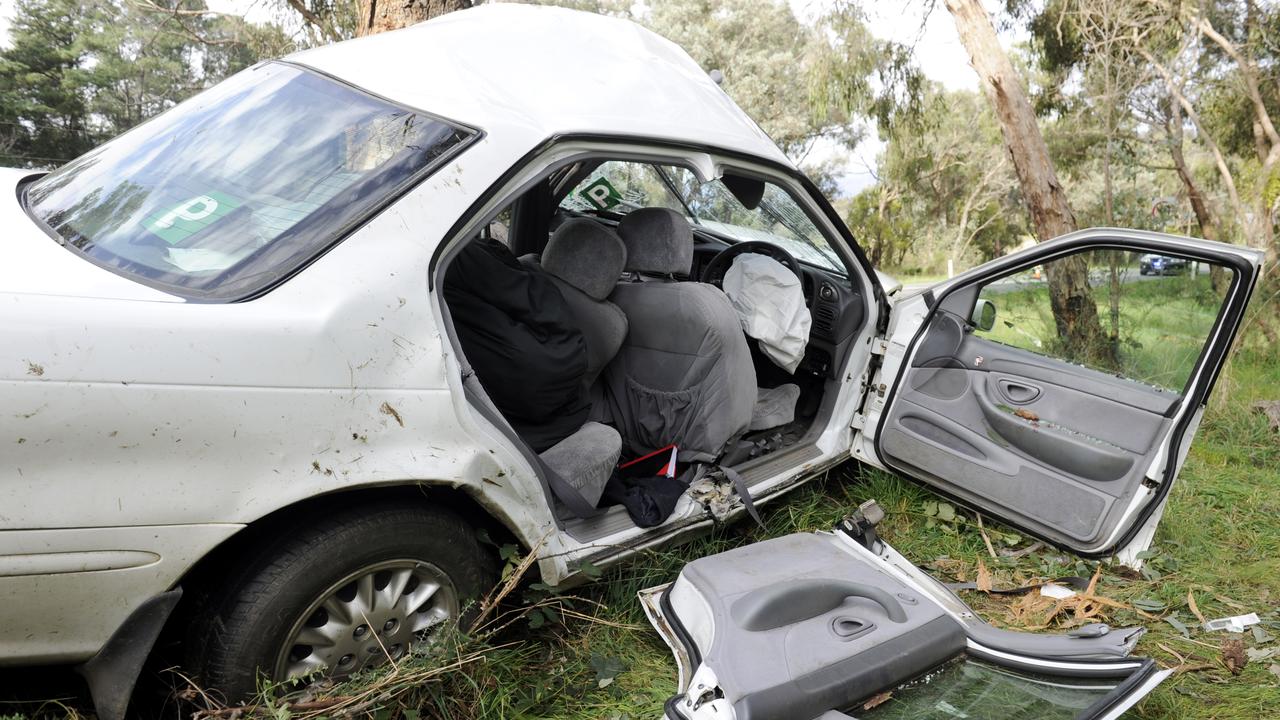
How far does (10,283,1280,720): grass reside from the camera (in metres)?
2.28

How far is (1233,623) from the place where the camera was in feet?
10.1

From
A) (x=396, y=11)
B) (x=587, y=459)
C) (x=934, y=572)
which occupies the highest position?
(x=396, y=11)

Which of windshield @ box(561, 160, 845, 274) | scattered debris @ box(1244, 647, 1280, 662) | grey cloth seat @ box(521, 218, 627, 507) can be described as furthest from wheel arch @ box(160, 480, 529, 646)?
scattered debris @ box(1244, 647, 1280, 662)

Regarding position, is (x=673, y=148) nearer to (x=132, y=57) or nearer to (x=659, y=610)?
(x=659, y=610)

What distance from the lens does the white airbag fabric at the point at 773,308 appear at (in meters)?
3.60

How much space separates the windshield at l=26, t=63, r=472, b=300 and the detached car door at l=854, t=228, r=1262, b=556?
7.42 feet

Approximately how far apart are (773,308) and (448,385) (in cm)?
188

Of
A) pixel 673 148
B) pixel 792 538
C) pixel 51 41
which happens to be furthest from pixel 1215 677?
pixel 51 41

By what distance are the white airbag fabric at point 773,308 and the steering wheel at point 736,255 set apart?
168 mm

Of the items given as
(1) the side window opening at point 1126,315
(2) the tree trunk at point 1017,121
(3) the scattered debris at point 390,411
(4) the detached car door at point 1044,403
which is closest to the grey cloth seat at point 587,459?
(3) the scattered debris at point 390,411

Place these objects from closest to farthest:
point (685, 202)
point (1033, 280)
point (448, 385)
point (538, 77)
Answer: point (448, 385)
point (538, 77)
point (1033, 280)
point (685, 202)

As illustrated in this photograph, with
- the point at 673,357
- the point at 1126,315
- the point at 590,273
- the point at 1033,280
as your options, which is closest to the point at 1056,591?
the point at 1033,280

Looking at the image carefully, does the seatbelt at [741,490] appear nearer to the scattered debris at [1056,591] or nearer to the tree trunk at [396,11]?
the scattered debris at [1056,591]

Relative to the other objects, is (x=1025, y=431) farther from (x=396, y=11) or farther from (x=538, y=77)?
(x=396, y=11)
